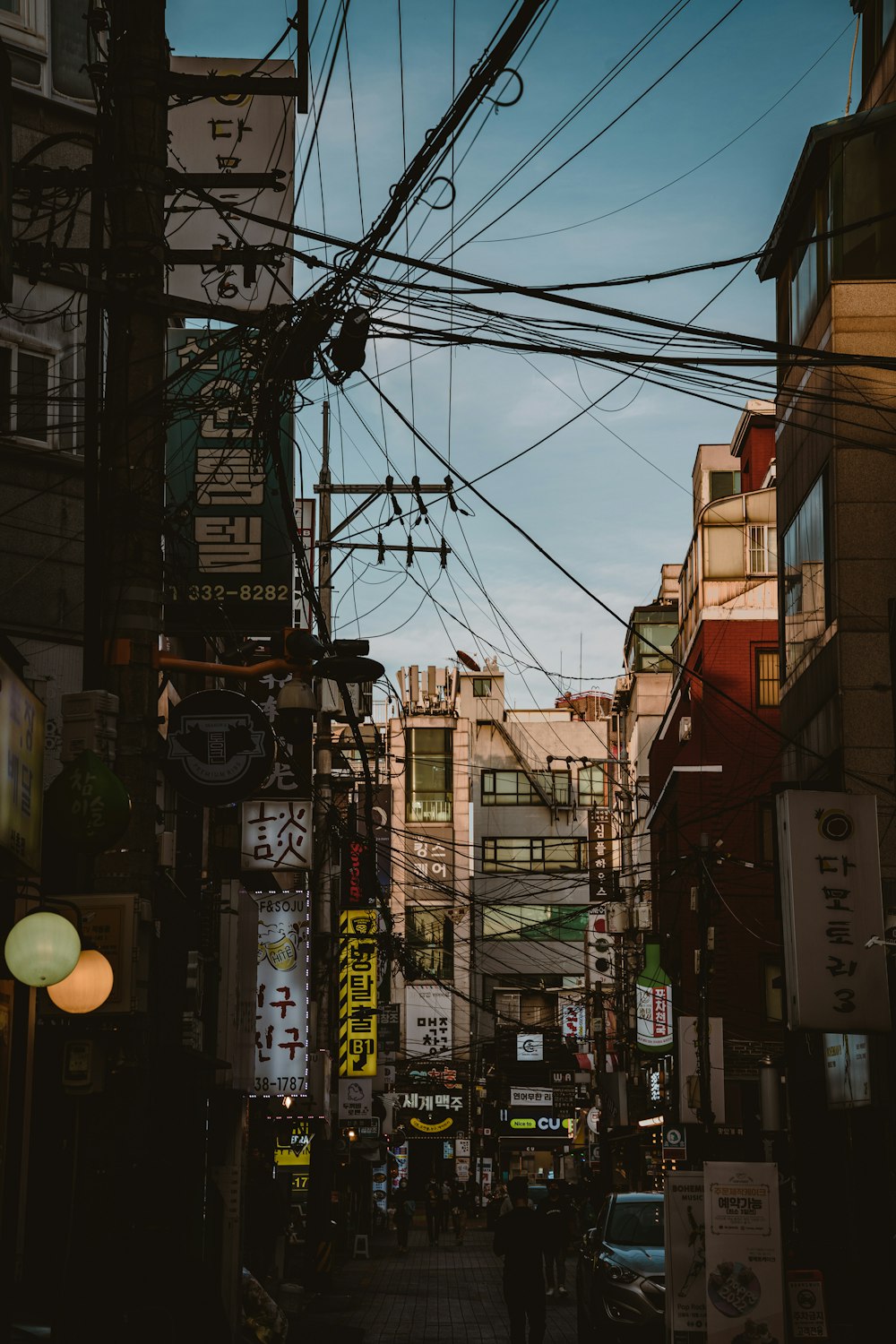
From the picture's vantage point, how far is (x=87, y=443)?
1154 cm

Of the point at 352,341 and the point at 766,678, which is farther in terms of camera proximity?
the point at 766,678

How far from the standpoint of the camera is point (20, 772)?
37.5ft

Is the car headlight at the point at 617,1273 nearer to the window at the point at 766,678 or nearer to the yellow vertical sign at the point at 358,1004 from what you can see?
the yellow vertical sign at the point at 358,1004

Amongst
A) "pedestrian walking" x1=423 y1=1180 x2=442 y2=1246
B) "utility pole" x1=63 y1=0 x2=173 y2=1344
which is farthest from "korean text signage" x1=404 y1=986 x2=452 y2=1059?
"utility pole" x1=63 y1=0 x2=173 y2=1344

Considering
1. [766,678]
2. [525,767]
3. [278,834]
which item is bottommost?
[278,834]

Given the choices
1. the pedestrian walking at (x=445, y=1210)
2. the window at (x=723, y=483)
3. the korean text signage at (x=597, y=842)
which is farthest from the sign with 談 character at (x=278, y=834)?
the korean text signage at (x=597, y=842)

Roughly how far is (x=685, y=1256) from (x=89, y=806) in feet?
29.4

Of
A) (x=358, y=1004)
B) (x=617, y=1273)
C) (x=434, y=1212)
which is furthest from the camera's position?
(x=434, y=1212)

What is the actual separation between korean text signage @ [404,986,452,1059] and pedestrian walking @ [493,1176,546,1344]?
5179 centimetres

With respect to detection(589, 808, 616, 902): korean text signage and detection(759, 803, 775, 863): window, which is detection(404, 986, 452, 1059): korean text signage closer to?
detection(589, 808, 616, 902): korean text signage

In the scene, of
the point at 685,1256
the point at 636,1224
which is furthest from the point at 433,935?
the point at 685,1256

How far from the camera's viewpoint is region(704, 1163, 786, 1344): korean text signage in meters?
14.0

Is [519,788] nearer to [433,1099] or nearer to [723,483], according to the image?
[433,1099]

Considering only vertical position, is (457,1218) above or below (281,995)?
below
